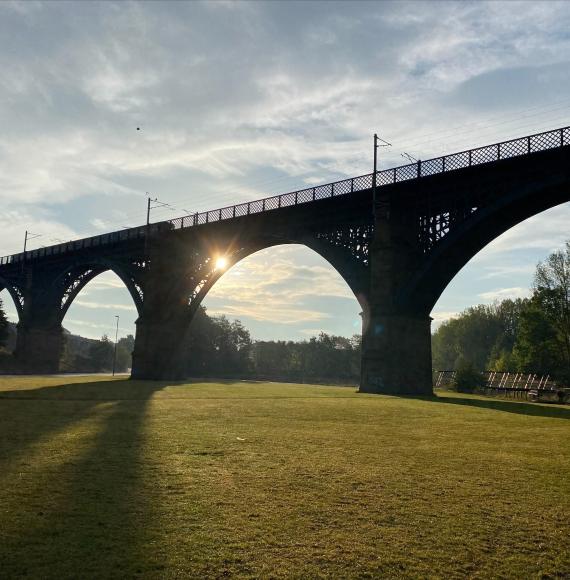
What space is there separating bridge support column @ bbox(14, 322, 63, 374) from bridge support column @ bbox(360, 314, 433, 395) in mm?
45921

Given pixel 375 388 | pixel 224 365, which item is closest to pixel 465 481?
pixel 375 388

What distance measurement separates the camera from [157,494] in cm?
591

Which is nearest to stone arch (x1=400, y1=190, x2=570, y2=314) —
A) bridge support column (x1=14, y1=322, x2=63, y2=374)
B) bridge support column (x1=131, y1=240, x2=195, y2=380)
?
bridge support column (x1=131, y1=240, x2=195, y2=380)

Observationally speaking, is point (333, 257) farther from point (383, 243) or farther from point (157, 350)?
point (157, 350)

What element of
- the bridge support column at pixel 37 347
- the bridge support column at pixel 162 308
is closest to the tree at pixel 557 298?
the bridge support column at pixel 162 308

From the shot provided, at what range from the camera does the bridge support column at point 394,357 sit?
1140 inches

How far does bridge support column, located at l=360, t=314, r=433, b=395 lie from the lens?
2895 cm

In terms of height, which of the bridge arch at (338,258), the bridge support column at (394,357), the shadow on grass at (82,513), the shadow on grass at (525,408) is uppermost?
the bridge arch at (338,258)

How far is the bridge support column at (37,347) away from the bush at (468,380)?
46.3 metres

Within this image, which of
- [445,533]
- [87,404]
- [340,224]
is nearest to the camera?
[445,533]

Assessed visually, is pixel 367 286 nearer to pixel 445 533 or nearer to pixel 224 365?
pixel 445 533

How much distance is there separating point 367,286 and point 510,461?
22.3m

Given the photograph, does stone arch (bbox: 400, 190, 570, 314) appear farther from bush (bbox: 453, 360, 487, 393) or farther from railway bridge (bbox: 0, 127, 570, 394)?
bush (bbox: 453, 360, 487, 393)

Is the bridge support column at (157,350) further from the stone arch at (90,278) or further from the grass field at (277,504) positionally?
the grass field at (277,504)
